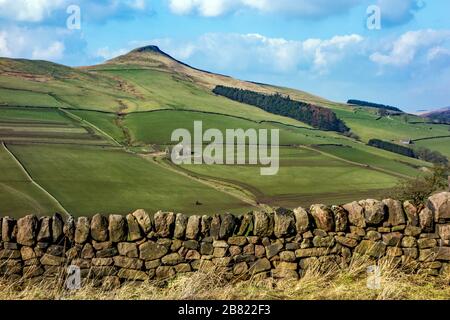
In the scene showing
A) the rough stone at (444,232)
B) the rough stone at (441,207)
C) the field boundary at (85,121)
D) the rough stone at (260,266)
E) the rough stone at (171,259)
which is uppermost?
the field boundary at (85,121)

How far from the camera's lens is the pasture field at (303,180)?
196 ft

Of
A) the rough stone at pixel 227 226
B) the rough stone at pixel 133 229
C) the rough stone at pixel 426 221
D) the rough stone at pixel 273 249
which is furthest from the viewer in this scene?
the rough stone at pixel 426 221

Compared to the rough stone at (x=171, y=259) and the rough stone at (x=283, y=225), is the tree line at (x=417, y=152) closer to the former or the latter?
the rough stone at (x=283, y=225)

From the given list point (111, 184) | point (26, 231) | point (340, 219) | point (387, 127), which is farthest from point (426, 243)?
point (387, 127)

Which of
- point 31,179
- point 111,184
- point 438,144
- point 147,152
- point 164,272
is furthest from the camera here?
point 438,144

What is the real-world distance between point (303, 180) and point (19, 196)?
1395 inches

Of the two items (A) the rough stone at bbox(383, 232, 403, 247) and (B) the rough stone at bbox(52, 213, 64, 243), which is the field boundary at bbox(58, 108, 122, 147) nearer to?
(B) the rough stone at bbox(52, 213, 64, 243)

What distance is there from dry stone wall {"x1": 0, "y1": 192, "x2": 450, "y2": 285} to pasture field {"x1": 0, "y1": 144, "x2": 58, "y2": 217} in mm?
33083

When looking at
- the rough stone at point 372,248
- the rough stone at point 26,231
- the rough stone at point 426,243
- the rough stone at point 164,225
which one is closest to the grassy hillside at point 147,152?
the rough stone at point 26,231

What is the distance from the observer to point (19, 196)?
46469mm

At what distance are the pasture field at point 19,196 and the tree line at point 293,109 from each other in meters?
93.0

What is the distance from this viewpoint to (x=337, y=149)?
311 feet

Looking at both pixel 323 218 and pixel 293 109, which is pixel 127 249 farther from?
pixel 293 109
